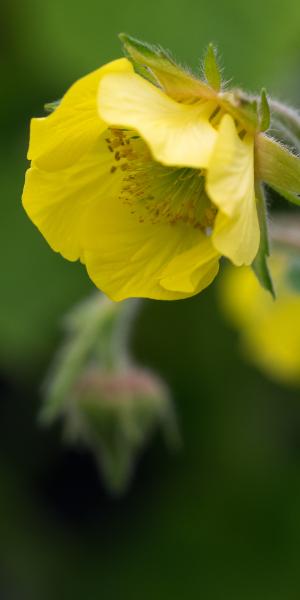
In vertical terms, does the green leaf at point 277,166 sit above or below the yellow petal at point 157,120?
below

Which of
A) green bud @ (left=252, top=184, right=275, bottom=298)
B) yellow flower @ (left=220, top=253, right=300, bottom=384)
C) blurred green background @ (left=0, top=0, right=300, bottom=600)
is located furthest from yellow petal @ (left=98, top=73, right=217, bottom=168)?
blurred green background @ (left=0, top=0, right=300, bottom=600)

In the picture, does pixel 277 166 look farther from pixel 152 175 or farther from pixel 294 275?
pixel 294 275

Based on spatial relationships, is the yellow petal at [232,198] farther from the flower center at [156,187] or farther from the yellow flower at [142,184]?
the flower center at [156,187]

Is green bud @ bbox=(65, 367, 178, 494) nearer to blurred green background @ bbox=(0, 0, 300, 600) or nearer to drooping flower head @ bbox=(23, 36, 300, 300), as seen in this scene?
drooping flower head @ bbox=(23, 36, 300, 300)

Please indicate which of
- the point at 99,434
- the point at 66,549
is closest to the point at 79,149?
the point at 99,434

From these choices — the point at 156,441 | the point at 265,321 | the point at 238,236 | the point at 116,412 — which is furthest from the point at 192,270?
the point at 156,441

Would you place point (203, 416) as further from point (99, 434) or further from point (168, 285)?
point (168, 285)

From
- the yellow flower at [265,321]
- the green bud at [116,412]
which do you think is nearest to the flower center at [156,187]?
the green bud at [116,412]
